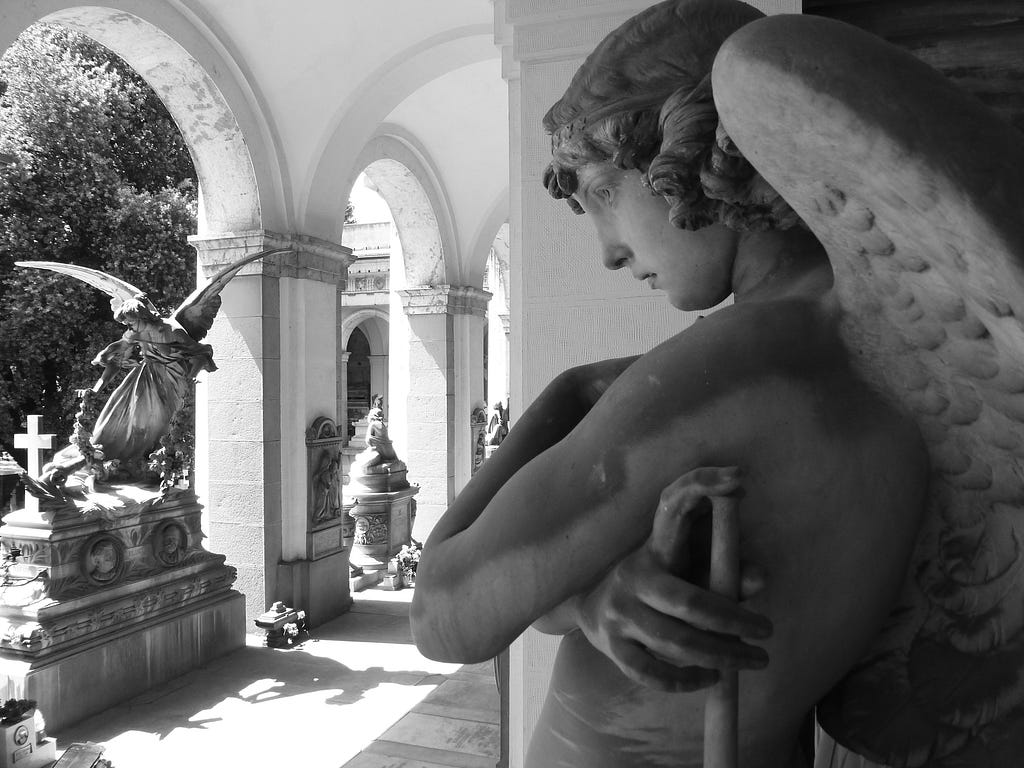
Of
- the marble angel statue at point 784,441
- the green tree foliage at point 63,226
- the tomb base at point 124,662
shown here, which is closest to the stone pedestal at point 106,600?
the tomb base at point 124,662

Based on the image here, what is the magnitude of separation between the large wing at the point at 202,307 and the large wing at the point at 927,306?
704 centimetres

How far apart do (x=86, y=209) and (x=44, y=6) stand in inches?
385

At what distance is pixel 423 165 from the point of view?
11320mm

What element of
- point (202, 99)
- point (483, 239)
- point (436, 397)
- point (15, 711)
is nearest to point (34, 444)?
point (15, 711)

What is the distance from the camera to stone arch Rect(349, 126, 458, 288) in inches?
423

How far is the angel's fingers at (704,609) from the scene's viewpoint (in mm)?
665

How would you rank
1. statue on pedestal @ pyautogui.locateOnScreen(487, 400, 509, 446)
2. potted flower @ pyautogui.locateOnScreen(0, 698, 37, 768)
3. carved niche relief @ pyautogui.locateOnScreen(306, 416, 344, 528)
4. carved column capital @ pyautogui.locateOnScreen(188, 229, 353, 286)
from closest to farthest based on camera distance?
potted flower @ pyautogui.locateOnScreen(0, 698, 37, 768), carved column capital @ pyautogui.locateOnScreen(188, 229, 353, 286), carved niche relief @ pyautogui.locateOnScreen(306, 416, 344, 528), statue on pedestal @ pyautogui.locateOnScreen(487, 400, 509, 446)

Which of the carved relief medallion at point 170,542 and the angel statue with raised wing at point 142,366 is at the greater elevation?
the angel statue with raised wing at point 142,366

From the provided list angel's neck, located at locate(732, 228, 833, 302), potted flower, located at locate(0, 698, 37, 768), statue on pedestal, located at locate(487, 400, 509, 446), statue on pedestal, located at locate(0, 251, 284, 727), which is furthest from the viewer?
statue on pedestal, located at locate(487, 400, 509, 446)

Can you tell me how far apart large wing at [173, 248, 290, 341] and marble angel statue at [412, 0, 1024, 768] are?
678cm

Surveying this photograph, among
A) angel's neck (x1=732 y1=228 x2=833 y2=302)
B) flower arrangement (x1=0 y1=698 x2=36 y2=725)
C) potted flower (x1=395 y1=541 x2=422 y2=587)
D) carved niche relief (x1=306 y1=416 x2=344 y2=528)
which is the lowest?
potted flower (x1=395 y1=541 x2=422 y2=587)

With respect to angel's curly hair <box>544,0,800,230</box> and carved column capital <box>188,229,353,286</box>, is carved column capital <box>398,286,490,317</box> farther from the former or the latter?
angel's curly hair <box>544,0,800,230</box>

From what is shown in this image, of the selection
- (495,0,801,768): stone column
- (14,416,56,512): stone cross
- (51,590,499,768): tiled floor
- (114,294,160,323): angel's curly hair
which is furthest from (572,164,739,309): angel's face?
(114,294,160,323): angel's curly hair

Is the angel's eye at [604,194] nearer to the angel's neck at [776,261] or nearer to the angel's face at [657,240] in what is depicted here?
the angel's face at [657,240]
